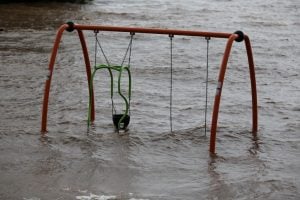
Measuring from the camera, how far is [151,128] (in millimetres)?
8305

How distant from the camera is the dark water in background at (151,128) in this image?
6.23 meters

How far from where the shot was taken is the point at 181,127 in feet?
27.7

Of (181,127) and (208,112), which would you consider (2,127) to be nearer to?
(181,127)

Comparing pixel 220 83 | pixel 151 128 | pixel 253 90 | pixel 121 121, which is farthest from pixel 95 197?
pixel 253 90

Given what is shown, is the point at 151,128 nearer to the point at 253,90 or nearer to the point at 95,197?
the point at 253,90

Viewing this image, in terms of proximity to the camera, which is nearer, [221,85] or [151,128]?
[221,85]

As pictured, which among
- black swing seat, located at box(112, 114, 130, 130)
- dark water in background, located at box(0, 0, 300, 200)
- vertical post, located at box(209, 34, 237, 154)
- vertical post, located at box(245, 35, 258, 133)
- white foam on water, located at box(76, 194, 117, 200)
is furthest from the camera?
black swing seat, located at box(112, 114, 130, 130)

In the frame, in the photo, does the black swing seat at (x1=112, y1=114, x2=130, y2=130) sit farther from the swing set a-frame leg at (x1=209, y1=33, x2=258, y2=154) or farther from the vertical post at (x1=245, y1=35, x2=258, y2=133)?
the vertical post at (x1=245, y1=35, x2=258, y2=133)

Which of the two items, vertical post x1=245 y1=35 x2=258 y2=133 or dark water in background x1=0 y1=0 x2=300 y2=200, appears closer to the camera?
dark water in background x1=0 y1=0 x2=300 y2=200

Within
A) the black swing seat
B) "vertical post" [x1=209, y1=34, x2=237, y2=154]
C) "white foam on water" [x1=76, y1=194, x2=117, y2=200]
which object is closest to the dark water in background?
"white foam on water" [x1=76, y1=194, x2=117, y2=200]

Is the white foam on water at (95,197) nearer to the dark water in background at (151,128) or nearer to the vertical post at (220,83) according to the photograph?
the dark water in background at (151,128)

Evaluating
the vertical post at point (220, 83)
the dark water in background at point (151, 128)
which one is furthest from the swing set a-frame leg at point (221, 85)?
the dark water in background at point (151, 128)

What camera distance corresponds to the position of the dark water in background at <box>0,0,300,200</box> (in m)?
6.23

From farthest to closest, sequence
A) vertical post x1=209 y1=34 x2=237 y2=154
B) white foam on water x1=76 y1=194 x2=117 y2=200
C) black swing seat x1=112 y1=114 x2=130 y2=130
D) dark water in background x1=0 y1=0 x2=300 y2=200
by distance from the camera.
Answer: black swing seat x1=112 y1=114 x2=130 y2=130 → vertical post x1=209 y1=34 x2=237 y2=154 → dark water in background x1=0 y1=0 x2=300 y2=200 → white foam on water x1=76 y1=194 x2=117 y2=200
